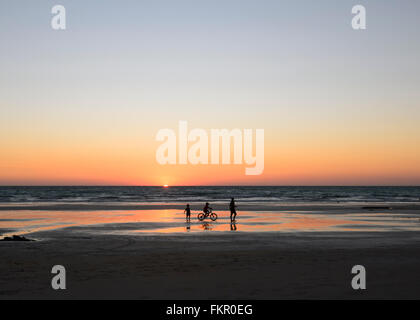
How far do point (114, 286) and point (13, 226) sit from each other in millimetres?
23890

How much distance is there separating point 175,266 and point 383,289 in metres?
7.71

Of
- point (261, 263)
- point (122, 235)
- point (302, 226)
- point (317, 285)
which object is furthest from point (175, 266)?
point (302, 226)

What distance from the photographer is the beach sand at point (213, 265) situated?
570 inches

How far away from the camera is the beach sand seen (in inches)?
570

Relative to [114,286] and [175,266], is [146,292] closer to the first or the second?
[114,286]

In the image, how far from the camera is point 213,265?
18688 millimetres

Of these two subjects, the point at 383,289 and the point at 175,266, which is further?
the point at 175,266

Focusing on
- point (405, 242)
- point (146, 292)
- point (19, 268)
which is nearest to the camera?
point (146, 292)

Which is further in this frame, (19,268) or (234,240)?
(234,240)

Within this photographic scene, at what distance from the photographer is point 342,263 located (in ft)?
62.2

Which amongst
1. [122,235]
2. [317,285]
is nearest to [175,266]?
[317,285]

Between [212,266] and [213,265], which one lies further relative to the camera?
[213,265]
